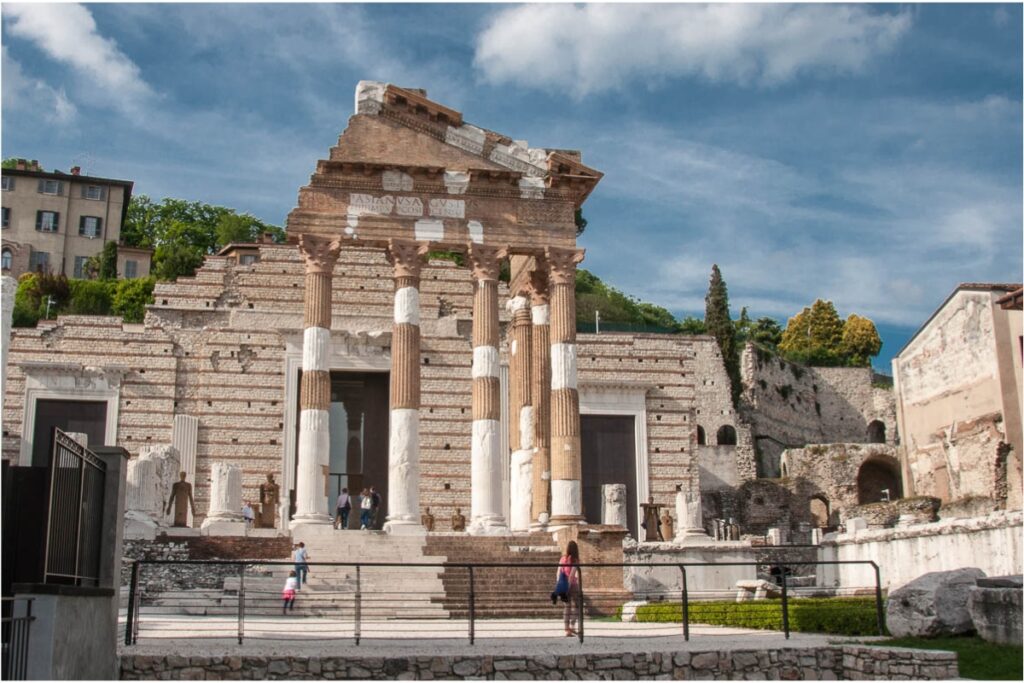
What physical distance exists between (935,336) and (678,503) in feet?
64.0

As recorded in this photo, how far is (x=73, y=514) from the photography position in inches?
461

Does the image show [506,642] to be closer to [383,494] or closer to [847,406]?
[383,494]

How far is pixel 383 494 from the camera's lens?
32219 millimetres

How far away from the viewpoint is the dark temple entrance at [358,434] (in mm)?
32125

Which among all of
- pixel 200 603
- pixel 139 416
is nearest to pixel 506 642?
pixel 200 603

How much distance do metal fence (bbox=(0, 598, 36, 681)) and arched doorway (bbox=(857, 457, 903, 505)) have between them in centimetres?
4677

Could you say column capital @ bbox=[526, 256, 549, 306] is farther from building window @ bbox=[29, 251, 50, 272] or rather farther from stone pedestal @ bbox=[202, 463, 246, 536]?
building window @ bbox=[29, 251, 50, 272]

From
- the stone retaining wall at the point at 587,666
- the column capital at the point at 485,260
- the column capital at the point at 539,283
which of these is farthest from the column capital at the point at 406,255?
the stone retaining wall at the point at 587,666

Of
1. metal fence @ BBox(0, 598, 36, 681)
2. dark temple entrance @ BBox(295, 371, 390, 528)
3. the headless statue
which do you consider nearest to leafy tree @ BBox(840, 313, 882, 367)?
dark temple entrance @ BBox(295, 371, 390, 528)

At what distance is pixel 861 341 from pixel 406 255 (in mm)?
61228

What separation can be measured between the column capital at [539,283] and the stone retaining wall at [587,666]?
16.4 metres

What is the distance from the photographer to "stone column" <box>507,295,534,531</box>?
27984 millimetres

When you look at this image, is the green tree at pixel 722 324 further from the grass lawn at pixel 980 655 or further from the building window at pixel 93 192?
the grass lawn at pixel 980 655

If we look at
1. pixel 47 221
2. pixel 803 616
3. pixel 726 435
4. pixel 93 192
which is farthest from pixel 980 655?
pixel 93 192
